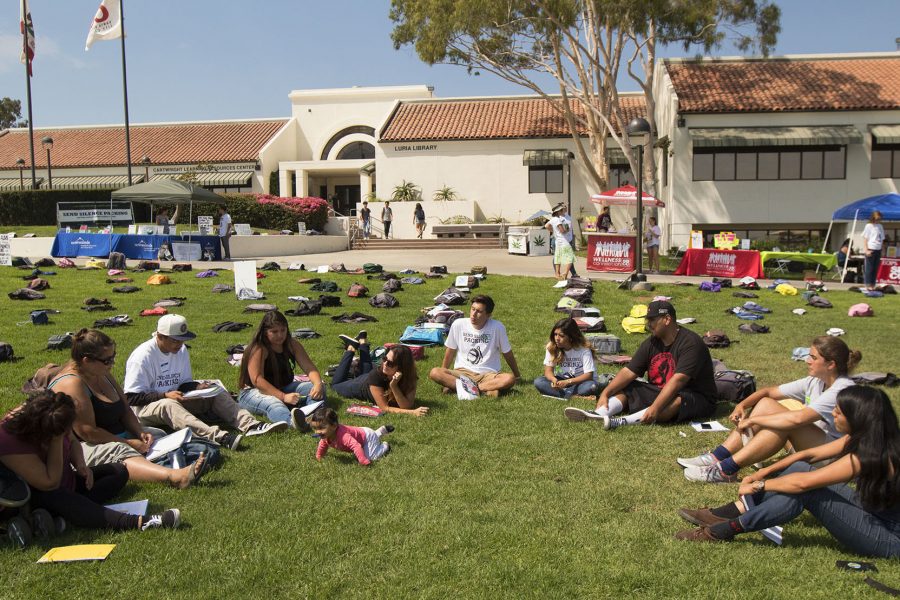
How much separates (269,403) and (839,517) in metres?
4.84

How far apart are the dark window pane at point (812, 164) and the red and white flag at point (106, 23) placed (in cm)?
2980

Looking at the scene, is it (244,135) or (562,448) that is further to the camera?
Result: (244,135)

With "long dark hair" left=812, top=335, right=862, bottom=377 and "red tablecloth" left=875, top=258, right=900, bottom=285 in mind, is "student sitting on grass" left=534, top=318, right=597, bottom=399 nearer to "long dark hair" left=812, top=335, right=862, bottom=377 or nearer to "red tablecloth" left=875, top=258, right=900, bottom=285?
"long dark hair" left=812, top=335, right=862, bottom=377

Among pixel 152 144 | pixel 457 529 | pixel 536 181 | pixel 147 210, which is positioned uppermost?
pixel 152 144

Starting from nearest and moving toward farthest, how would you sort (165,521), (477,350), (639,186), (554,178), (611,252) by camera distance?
1. (165,521)
2. (477,350)
3. (639,186)
4. (611,252)
5. (554,178)

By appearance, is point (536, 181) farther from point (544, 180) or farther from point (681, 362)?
point (681, 362)

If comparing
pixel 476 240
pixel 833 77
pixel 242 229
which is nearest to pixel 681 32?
pixel 833 77

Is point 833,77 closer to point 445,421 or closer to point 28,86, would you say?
point 445,421

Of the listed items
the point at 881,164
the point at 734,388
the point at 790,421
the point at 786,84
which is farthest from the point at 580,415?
the point at 786,84

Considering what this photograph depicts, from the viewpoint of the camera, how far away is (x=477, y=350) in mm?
8633

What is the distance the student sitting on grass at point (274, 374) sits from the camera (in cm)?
736

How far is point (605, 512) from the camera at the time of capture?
5074mm

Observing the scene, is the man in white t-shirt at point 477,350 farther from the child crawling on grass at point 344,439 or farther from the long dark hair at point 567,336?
the child crawling on grass at point 344,439

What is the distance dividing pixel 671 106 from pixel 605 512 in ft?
94.2
